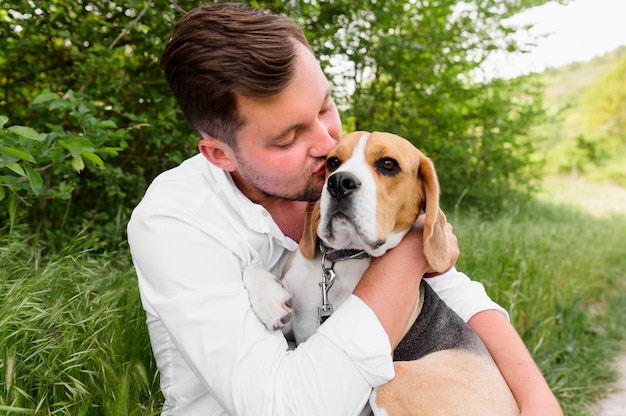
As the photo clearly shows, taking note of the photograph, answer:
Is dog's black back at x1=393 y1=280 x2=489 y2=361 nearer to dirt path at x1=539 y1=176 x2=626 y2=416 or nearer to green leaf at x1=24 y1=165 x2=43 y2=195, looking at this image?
green leaf at x1=24 y1=165 x2=43 y2=195

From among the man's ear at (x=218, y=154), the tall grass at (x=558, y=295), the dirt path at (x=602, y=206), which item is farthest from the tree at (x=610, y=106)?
the man's ear at (x=218, y=154)

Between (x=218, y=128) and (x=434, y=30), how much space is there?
4.25 m

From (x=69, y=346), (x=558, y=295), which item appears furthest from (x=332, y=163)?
(x=558, y=295)

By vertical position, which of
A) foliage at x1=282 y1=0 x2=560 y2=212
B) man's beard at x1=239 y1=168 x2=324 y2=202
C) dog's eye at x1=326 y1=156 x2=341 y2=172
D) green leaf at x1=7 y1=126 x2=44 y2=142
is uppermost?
green leaf at x1=7 y1=126 x2=44 y2=142

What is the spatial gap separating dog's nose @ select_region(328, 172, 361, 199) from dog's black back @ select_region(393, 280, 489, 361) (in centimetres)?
66

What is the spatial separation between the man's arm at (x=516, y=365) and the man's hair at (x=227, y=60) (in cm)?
132

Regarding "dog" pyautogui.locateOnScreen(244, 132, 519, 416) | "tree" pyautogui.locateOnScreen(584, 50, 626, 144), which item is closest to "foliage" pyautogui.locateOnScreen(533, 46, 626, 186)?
"tree" pyautogui.locateOnScreen(584, 50, 626, 144)

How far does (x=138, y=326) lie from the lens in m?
2.50

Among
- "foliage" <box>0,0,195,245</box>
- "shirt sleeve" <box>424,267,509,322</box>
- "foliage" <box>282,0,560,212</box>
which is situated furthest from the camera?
"foliage" <box>282,0,560,212</box>

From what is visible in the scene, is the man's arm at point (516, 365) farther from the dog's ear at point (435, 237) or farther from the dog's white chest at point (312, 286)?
the dog's white chest at point (312, 286)

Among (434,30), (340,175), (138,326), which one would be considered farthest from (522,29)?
(138,326)

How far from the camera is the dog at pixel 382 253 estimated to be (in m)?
1.88

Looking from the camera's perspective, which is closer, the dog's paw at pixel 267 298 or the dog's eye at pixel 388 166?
the dog's paw at pixel 267 298

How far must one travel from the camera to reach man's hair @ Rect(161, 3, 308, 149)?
193 centimetres
